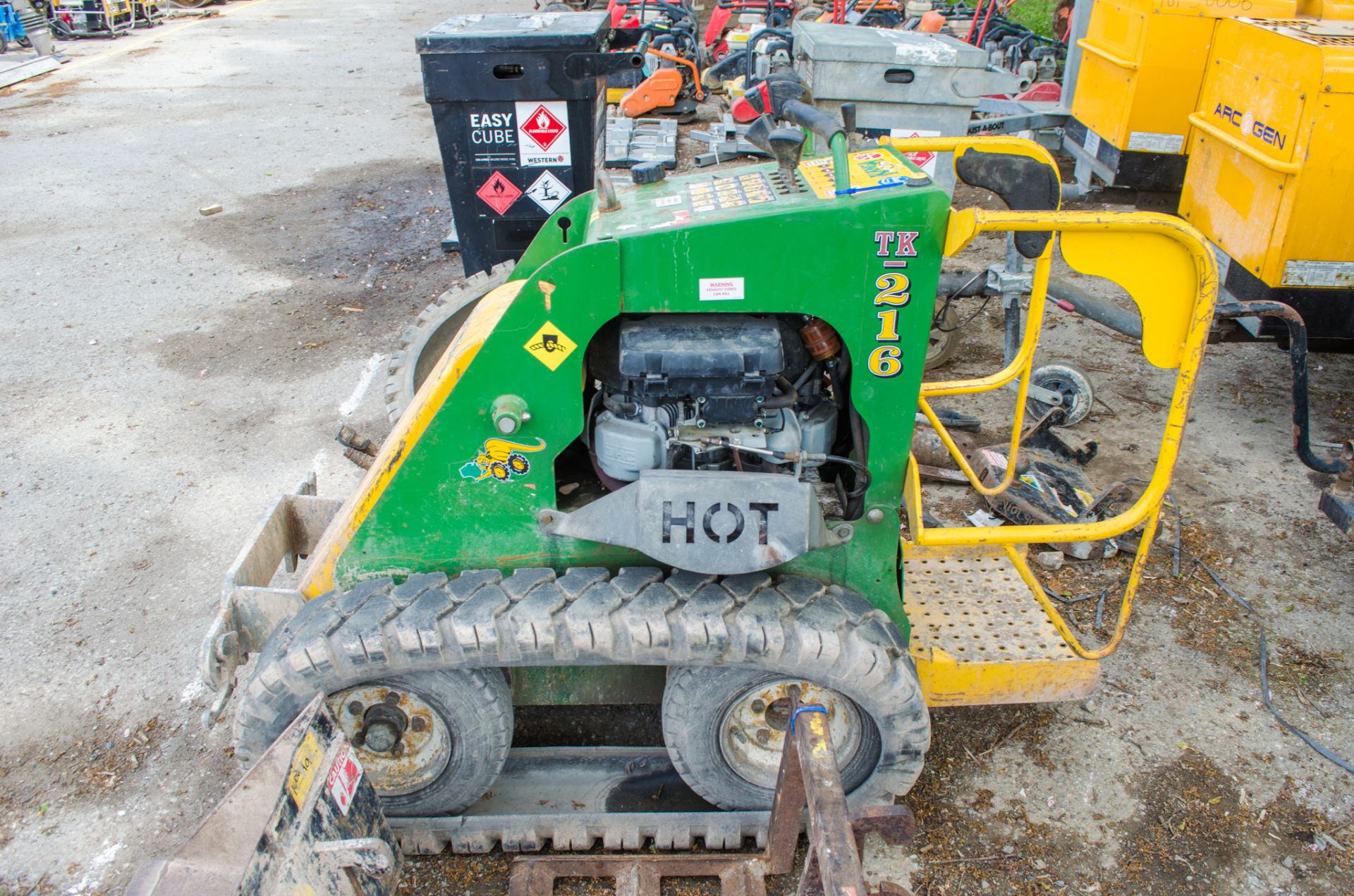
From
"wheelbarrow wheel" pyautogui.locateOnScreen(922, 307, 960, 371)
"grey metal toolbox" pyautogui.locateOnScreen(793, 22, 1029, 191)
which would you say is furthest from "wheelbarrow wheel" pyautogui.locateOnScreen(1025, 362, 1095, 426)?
"grey metal toolbox" pyautogui.locateOnScreen(793, 22, 1029, 191)

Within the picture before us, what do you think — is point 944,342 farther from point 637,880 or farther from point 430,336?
point 637,880

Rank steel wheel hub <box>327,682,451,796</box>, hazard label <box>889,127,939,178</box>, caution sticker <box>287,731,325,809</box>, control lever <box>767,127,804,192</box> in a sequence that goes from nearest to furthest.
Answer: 1. caution sticker <box>287,731,325,809</box>
2. control lever <box>767,127,804,192</box>
3. steel wheel hub <box>327,682,451,796</box>
4. hazard label <box>889,127,939,178</box>

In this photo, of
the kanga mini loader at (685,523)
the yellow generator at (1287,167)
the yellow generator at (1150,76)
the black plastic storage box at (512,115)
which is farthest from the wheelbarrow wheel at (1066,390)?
the black plastic storage box at (512,115)

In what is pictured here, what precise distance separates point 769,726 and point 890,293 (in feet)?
4.46

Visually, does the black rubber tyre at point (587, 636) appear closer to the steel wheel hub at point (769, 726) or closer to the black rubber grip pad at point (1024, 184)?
the steel wheel hub at point (769, 726)

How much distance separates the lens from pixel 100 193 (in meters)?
9.62

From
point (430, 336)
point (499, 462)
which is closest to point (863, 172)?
point (499, 462)

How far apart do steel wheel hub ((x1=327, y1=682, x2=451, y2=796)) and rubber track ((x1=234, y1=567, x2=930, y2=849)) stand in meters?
0.14

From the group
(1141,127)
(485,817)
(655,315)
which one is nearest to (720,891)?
(485,817)

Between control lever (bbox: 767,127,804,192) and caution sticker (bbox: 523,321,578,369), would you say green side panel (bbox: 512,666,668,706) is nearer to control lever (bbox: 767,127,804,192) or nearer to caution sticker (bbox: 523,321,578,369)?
caution sticker (bbox: 523,321,578,369)

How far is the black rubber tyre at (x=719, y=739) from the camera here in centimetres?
276

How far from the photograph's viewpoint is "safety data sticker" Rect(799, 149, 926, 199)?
2.53 m

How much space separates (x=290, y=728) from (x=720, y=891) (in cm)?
136

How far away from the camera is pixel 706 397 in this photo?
268cm
